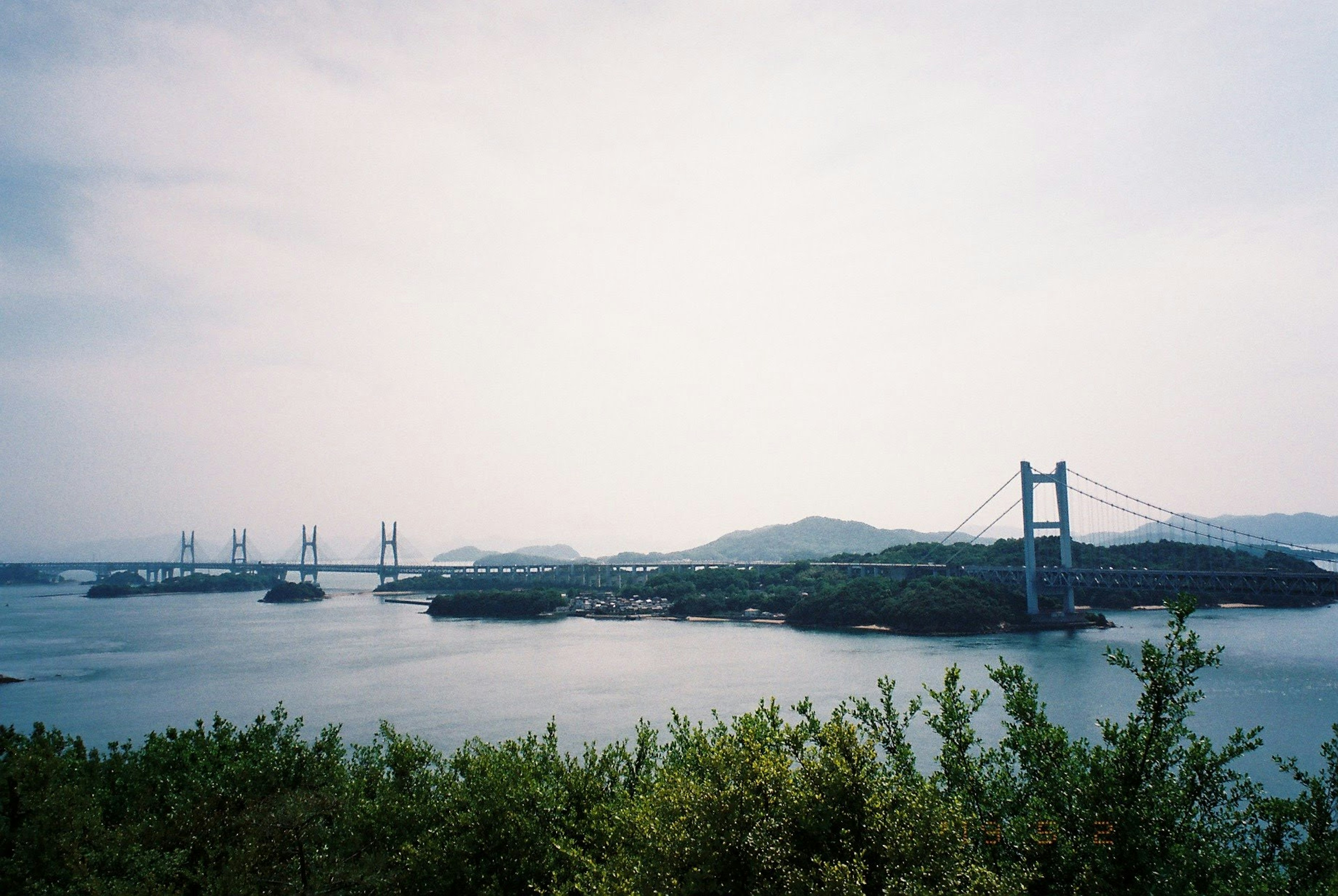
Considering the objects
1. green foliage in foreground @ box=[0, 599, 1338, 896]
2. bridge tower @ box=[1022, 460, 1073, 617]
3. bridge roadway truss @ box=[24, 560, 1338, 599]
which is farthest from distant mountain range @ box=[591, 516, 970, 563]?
green foliage in foreground @ box=[0, 599, 1338, 896]

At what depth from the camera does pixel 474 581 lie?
89.4 metres

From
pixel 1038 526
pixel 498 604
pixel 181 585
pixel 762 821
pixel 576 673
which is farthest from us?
pixel 181 585

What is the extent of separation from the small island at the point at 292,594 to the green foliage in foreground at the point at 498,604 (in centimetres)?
2459

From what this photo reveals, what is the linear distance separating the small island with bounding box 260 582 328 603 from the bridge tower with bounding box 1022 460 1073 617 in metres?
70.8

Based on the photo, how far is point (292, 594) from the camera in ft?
276

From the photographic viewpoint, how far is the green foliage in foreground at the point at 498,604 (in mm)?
63375

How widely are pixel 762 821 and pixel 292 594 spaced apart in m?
89.7

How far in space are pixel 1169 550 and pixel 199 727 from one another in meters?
65.5

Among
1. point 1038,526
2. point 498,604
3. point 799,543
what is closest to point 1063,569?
point 1038,526

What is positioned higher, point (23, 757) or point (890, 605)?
point (23, 757)

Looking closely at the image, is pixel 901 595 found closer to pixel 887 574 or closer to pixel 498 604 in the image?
pixel 887 574

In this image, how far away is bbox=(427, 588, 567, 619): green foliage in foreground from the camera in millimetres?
63375

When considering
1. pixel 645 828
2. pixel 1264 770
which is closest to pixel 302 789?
pixel 645 828

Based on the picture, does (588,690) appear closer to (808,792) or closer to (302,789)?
(302,789)
